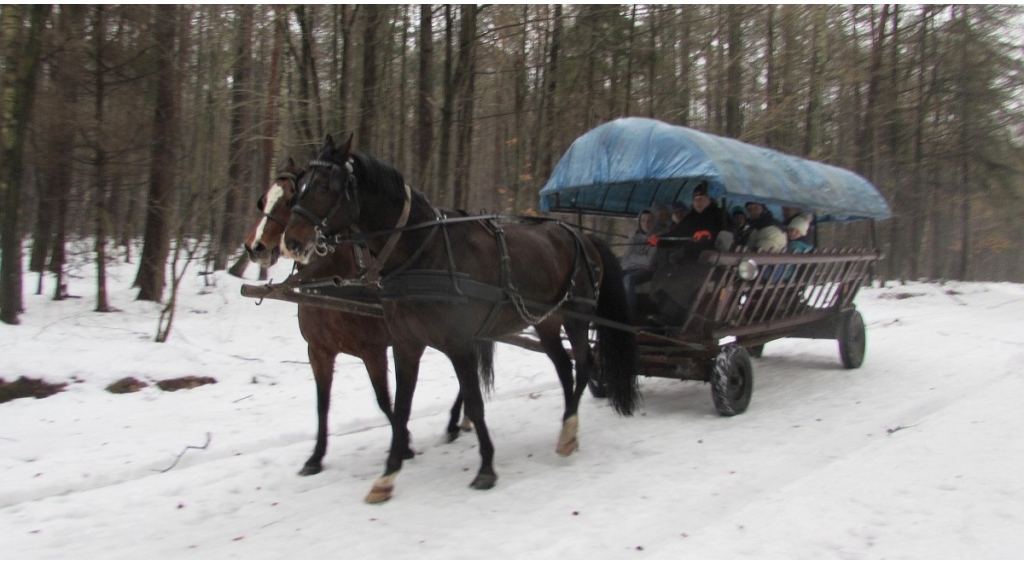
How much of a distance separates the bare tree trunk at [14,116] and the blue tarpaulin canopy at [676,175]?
612cm

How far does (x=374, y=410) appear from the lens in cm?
633

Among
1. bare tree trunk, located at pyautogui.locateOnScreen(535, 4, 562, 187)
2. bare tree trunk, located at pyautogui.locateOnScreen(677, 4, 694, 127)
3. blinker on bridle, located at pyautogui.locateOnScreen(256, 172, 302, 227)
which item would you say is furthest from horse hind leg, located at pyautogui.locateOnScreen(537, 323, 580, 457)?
bare tree trunk, located at pyautogui.locateOnScreen(677, 4, 694, 127)

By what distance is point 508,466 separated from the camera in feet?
15.9

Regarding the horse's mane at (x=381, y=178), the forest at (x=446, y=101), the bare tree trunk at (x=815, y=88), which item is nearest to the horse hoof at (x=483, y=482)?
the horse's mane at (x=381, y=178)

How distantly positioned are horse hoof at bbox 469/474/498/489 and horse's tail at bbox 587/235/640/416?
1.73 metres

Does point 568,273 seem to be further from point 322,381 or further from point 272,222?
point 272,222

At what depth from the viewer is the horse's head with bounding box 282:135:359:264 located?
3.81 meters

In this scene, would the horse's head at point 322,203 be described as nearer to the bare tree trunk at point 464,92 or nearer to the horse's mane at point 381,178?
the horse's mane at point 381,178

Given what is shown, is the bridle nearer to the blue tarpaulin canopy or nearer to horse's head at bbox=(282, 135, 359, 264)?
horse's head at bbox=(282, 135, 359, 264)

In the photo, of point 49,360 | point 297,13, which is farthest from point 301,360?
point 297,13

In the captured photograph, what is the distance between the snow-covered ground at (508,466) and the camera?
3.50m

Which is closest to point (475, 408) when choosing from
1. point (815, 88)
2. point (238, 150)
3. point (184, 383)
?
point (184, 383)

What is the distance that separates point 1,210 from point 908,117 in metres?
23.3

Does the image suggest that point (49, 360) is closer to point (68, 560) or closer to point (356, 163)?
point (68, 560)
